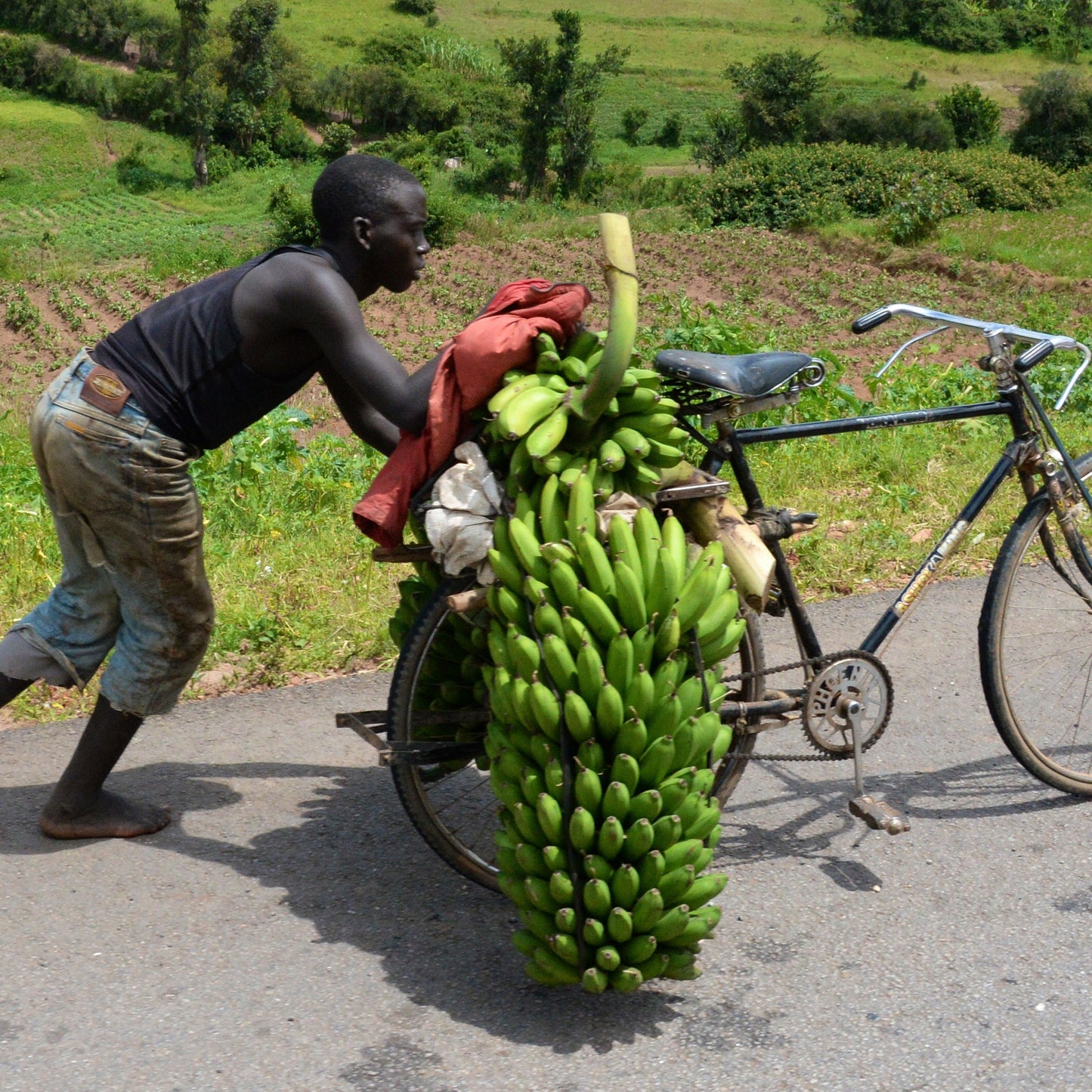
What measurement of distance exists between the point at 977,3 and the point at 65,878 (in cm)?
8471

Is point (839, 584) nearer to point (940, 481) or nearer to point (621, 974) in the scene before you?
point (940, 481)

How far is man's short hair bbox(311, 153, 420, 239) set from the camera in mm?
3135

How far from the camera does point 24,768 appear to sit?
3916 mm

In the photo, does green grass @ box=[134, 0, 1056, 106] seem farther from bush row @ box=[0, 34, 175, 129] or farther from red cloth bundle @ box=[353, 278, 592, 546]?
red cloth bundle @ box=[353, 278, 592, 546]

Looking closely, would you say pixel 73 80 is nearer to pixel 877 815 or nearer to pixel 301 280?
pixel 301 280

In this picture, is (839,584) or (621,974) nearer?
(621,974)

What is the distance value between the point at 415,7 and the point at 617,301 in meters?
74.7

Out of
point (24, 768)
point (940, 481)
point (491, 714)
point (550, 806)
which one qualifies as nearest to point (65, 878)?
point (24, 768)

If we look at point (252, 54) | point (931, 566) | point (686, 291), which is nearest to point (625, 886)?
point (931, 566)

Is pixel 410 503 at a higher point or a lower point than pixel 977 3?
lower

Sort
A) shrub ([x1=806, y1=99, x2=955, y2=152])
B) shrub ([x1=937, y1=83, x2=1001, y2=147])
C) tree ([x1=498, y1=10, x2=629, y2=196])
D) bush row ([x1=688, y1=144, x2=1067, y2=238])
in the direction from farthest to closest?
shrub ([x1=937, y1=83, x2=1001, y2=147]), shrub ([x1=806, y1=99, x2=955, y2=152]), tree ([x1=498, y1=10, x2=629, y2=196]), bush row ([x1=688, y1=144, x2=1067, y2=238])

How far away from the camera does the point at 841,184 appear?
3731cm

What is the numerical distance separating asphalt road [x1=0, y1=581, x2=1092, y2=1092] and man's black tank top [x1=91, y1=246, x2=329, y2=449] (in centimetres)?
120

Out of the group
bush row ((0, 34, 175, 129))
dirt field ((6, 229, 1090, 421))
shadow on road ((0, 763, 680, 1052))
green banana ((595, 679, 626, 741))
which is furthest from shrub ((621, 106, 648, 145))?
green banana ((595, 679, 626, 741))
